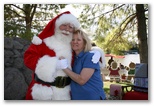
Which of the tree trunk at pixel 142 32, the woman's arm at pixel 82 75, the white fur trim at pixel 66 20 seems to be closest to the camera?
the woman's arm at pixel 82 75

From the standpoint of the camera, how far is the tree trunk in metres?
2.19

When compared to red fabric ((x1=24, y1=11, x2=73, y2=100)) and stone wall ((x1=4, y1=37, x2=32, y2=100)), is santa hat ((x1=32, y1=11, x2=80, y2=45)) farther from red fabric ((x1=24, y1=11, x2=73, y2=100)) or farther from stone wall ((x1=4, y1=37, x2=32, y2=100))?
stone wall ((x1=4, y1=37, x2=32, y2=100))

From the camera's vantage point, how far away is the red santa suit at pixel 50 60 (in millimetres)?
1802

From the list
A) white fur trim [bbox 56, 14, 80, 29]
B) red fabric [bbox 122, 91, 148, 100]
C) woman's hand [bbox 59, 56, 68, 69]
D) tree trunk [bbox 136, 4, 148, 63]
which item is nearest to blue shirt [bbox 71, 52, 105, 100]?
woman's hand [bbox 59, 56, 68, 69]

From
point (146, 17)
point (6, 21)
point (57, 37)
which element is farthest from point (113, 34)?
point (6, 21)

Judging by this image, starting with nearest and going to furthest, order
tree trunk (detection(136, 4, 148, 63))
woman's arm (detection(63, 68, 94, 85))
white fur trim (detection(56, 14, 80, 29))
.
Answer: woman's arm (detection(63, 68, 94, 85))
white fur trim (detection(56, 14, 80, 29))
tree trunk (detection(136, 4, 148, 63))

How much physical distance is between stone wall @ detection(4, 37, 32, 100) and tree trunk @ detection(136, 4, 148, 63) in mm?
969

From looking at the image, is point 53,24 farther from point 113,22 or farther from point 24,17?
point 113,22

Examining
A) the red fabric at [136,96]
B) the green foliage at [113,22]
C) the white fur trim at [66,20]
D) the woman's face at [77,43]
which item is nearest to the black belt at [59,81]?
the woman's face at [77,43]

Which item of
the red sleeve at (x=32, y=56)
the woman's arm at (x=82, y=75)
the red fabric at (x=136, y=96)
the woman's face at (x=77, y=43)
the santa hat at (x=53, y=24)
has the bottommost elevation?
the red fabric at (x=136, y=96)

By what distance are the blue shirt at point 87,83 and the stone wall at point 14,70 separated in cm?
A: 56

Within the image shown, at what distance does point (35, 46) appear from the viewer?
71.2 inches

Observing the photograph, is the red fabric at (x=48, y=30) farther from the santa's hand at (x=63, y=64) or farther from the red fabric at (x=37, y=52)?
the santa's hand at (x=63, y=64)

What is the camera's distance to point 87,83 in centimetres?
183
